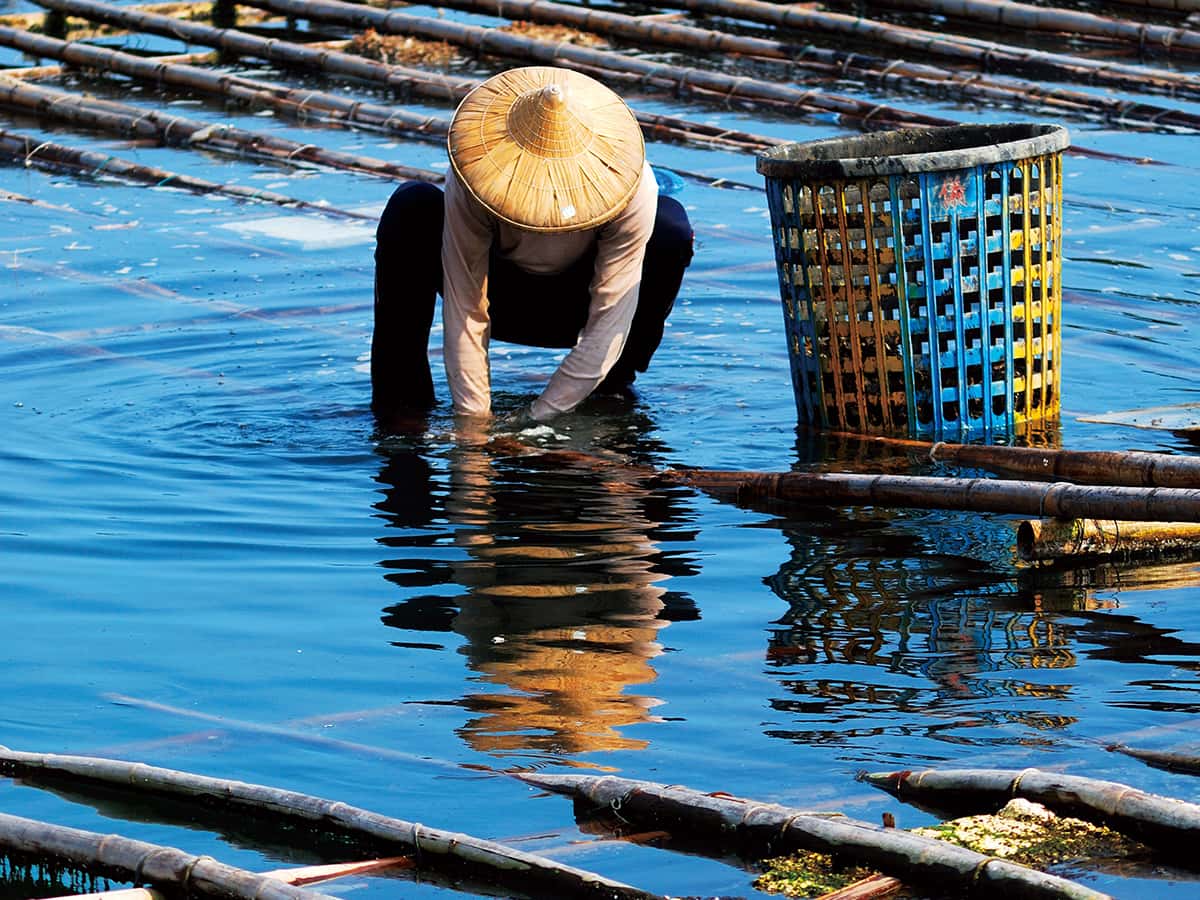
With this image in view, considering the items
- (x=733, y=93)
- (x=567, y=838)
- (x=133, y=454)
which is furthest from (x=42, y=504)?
(x=733, y=93)

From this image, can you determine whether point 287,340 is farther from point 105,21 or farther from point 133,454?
point 105,21

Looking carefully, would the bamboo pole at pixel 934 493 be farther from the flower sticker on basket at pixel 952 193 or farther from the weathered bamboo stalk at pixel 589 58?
the weathered bamboo stalk at pixel 589 58

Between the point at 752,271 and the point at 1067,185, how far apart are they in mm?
1817

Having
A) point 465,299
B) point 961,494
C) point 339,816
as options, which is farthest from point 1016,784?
point 465,299

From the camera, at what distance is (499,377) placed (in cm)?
599

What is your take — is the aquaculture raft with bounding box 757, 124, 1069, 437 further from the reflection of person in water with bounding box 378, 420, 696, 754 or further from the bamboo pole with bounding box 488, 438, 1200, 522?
the reflection of person in water with bounding box 378, 420, 696, 754

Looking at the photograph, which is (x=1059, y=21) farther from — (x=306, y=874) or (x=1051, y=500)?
(x=306, y=874)

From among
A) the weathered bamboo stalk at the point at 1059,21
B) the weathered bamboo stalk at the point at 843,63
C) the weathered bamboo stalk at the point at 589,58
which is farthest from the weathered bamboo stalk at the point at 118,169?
the weathered bamboo stalk at the point at 1059,21

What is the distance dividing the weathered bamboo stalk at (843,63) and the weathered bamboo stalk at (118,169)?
12.2 ft

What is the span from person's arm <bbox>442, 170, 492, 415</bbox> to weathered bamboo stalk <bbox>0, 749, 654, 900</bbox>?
6.92 ft

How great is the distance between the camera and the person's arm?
4848mm

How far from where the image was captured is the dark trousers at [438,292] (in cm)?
516

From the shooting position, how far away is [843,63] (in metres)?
11.4

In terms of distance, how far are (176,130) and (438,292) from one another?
5151mm
